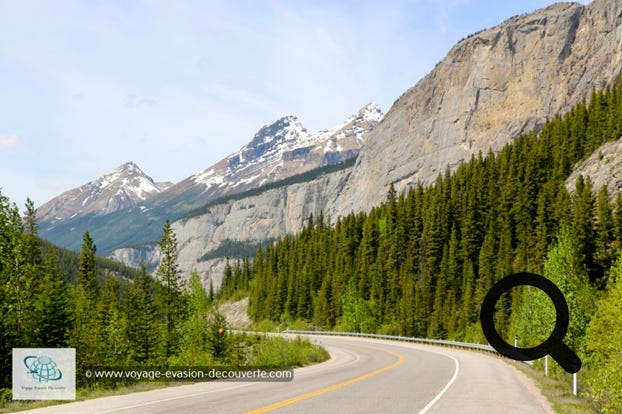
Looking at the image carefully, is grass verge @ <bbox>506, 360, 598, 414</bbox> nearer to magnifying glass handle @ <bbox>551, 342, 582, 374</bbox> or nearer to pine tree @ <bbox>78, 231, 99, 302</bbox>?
magnifying glass handle @ <bbox>551, 342, 582, 374</bbox>

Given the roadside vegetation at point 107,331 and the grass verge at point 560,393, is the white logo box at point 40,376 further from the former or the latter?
the grass verge at point 560,393

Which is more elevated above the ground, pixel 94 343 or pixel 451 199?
pixel 451 199

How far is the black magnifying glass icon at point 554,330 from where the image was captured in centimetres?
527

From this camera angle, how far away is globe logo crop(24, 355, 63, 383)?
15898mm

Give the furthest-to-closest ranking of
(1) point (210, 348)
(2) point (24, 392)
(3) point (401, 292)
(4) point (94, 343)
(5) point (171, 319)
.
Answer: (3) point (401, 292)
(5) point (171, 319)
(4) point (94, 343)
(1) point (210, 348)
(2) point (24, 392)

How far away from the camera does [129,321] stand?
164 feet

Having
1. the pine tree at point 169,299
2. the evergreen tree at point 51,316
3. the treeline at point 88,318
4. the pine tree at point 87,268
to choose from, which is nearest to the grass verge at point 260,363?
the treeline at point 88,318

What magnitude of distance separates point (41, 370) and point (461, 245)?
8818 centimetres

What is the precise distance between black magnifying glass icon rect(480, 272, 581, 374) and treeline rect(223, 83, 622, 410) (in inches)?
2536

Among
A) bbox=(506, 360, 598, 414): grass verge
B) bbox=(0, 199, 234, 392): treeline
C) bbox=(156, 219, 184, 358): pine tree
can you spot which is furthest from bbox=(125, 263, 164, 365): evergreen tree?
bbox=(506, 360, 598, 414): grass verge

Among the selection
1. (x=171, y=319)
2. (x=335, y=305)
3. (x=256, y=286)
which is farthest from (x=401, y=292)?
(x=171, y=319)

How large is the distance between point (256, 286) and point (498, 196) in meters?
63.1

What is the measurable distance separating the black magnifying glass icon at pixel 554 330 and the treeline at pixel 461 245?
211 feet

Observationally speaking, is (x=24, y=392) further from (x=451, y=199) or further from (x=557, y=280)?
(x=451, y=199)
